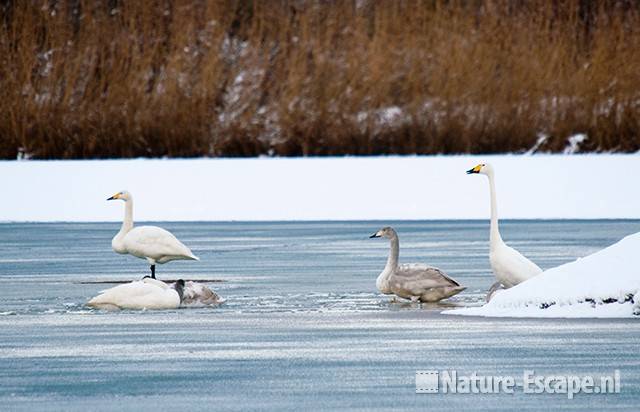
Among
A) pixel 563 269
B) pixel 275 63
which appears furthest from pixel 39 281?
pixel 275 63

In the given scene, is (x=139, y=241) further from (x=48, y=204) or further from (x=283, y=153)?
(x=283, y=153)

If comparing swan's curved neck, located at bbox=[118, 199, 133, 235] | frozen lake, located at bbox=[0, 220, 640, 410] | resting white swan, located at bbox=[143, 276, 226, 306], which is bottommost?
frozen lake, located at bbox=[0, 220, 640, 410]

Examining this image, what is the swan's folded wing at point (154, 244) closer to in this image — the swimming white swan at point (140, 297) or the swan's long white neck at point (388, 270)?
the swimming white swan at point (140, 297)

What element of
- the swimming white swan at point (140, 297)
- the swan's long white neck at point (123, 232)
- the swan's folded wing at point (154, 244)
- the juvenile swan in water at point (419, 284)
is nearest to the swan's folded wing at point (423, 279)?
the juvenile swan in water at point (419, 284)

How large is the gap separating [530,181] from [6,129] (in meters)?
11.4

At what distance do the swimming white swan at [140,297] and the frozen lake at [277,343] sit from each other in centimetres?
11

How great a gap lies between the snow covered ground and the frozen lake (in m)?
6.83

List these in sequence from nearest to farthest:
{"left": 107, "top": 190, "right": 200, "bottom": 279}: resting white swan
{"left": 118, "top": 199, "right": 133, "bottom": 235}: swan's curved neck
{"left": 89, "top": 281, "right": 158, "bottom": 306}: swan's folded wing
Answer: {"left": 89, "top": 281, "right": 158, "bottom": 306}: swan's folded wing
{"left": 107, "top": 190, "right": 200, "bottom": 279}: resting white swan
{"left": 118, "top": 199, "right": 133, "bottom": 235}: swan's curved neck

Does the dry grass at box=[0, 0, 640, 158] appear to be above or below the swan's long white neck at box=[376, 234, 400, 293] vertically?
above

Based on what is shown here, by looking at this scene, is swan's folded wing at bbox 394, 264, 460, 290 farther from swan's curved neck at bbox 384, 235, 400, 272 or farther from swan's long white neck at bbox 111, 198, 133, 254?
swan's long white neck at bbox 111, 198, 133, 254

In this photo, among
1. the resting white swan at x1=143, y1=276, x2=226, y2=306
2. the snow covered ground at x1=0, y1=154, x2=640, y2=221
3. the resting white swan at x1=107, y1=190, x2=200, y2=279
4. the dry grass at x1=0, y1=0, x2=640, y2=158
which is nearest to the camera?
the resting white swan at x1=143, y1=276, x2=226, y2=306

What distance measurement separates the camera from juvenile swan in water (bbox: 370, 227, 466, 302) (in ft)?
29.0

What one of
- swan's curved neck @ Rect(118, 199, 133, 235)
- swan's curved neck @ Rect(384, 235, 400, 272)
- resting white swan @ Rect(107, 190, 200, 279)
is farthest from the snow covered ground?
swan's curved neck @ Rect(384, 235, 400, 272)

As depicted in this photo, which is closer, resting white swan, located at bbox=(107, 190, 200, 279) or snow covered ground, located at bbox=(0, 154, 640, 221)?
resting white swan, located at bbox=(107, 190, 200, 279)
